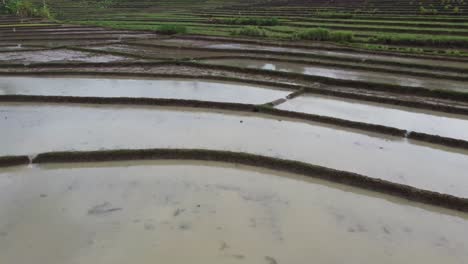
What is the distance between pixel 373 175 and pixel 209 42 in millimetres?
13005

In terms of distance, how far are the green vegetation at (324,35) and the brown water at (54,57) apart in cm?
818

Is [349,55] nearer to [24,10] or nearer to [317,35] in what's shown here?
[317,35]

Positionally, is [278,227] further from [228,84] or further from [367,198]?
[228,84]

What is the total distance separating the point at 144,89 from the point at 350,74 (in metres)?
5.64

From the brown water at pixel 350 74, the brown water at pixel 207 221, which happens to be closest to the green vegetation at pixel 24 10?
the brown water at pixel 350 74

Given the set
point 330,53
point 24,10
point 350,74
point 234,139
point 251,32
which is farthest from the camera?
point 24,10

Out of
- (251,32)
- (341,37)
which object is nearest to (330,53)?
(341,37)

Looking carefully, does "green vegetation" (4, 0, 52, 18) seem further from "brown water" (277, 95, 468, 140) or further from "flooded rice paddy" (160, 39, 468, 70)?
"brown water" (277, 95, 468, 140)

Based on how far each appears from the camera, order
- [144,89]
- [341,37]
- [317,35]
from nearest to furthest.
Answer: [144,89] → [341,37] → [317,35]

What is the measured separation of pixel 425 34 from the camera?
1795 cm

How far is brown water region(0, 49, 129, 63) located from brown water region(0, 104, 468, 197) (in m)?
5.47

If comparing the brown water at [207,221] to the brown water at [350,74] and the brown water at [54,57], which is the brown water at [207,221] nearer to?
the brown water at [350,74]

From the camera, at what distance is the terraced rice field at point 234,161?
4.14 meters

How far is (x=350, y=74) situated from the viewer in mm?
11523
